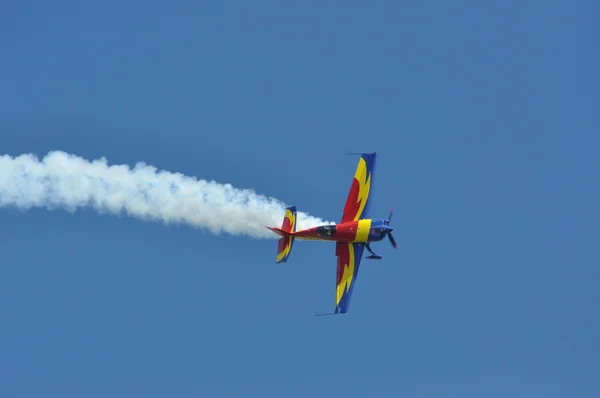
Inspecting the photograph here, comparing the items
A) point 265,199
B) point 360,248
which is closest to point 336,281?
point 360,248

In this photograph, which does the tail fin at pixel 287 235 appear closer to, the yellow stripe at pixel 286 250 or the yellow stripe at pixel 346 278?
the yellow stripe at pixel 286 250

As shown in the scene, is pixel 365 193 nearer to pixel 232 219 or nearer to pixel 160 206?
pixel 232 219

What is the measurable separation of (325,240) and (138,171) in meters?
9.68

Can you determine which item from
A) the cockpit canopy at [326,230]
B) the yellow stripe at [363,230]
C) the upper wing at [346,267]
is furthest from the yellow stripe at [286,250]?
the yellow stripe at [363,230]

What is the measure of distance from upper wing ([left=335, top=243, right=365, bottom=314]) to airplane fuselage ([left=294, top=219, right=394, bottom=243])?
0.79 meters

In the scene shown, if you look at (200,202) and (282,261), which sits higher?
(200,202)

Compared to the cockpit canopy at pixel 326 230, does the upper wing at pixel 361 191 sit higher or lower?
higher

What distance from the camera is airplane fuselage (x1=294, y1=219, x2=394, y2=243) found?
4506 cm

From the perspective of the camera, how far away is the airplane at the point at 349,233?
45219mm

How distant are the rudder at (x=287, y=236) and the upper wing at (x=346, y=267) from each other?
2.58 meters

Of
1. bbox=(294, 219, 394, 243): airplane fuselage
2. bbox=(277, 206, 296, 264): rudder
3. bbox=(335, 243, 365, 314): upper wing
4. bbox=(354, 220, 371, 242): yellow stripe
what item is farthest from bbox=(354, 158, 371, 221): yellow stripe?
bbox=(277, 206, 296, 264): rudder

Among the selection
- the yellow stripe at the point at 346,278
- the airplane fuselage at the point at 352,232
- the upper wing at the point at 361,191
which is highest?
the upper wing at the point at 361,191

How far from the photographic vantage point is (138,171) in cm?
4484

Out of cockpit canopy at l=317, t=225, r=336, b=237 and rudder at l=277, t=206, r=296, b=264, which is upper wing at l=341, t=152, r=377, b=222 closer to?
cockpit canopy at l=317, t=225, r=336, b=237
